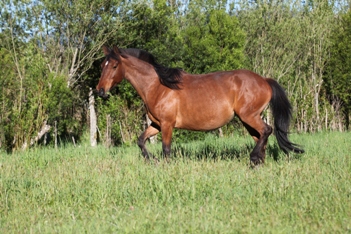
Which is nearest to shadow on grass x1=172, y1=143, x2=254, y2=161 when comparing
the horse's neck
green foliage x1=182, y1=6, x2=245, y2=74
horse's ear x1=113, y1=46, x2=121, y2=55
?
the horse's neck

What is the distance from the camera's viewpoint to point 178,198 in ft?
17.7

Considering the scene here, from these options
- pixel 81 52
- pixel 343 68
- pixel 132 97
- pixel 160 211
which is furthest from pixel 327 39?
pixel 160 211

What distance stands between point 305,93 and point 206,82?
1124 cm

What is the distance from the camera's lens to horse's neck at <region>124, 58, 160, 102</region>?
827 centimetres

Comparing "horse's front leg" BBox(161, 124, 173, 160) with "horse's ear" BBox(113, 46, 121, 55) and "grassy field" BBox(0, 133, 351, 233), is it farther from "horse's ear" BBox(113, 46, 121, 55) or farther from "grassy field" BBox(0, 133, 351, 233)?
"horse's ear" BBox(113, 46, 121, 55)

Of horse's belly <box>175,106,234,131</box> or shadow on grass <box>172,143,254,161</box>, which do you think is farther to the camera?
shadow on grass <box>172,143,254,161</box>

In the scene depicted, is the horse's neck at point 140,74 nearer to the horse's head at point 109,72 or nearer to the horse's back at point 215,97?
the horse's head at point 109,72

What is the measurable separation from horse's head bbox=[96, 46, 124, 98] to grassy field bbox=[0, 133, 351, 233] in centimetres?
139

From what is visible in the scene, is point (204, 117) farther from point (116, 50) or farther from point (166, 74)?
point (116, 50)

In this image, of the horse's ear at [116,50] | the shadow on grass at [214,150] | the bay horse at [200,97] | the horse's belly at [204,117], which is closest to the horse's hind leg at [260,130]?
the bay horse at [200,97]

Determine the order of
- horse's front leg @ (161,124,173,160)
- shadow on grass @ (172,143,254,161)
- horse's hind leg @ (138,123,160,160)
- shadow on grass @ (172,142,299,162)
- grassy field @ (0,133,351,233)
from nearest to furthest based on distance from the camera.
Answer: grassy field @ (0,133,351,233) < horse's front leg @ (161,124,173,160) < horse's hind leg @ (138,123,160,160) < shadow on grass @ (172,142,299,162) < shadow on grass @ (172,143,254,161)

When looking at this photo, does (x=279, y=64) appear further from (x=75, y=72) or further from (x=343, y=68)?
(x=75, y=72)

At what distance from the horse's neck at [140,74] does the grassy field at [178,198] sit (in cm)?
143

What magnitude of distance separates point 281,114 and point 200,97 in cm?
157
